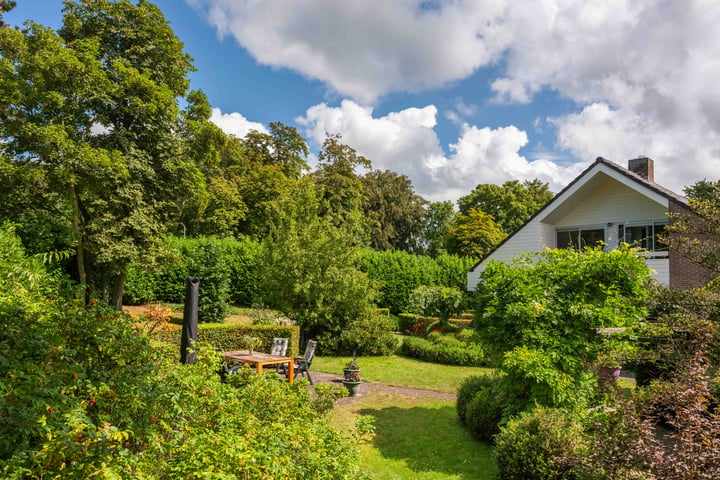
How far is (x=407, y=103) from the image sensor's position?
16922 mm

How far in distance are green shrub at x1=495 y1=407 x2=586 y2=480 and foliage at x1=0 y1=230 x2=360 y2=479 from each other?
2903 millimetres

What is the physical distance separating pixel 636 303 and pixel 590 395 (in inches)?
69.0

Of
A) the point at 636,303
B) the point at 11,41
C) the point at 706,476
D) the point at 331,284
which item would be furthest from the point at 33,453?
the point at 11,41

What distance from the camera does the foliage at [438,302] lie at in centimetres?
2081

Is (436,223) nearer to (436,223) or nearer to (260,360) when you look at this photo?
(436,223)

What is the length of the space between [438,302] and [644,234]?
368 inches

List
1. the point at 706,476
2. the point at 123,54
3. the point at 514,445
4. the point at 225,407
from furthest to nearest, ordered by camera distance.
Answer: the point at 123,54, the point at 514,445, the point at 225,407, the point at 706,476

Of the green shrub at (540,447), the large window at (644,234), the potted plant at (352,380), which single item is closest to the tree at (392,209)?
the large window at (644,234)

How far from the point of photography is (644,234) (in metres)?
14.8

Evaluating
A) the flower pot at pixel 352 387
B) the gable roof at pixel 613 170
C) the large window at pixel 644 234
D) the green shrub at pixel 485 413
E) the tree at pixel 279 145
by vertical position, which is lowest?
the flower pot at pixel 352 387

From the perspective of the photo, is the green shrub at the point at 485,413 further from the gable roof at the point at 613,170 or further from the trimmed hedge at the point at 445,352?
the gable roof at the point at 613,170

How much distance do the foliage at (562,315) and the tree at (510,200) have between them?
123 ft

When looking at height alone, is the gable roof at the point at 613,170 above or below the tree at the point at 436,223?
below

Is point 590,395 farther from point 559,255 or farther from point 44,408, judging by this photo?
point 44,408
